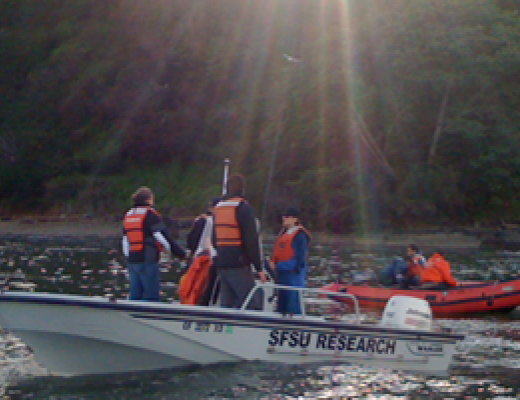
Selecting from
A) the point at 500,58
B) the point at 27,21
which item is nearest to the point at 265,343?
the point at 500,58

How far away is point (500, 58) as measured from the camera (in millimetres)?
42281

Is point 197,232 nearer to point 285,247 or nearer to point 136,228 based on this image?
point 136,228

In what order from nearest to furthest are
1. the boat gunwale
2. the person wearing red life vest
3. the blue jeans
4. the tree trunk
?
the boat gunwale → the blue jeans → the person wearing red life vest → the tree trunk

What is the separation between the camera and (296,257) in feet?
34.7

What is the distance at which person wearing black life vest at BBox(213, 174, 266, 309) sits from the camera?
30.4 feet

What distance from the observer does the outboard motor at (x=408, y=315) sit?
32.6 feet

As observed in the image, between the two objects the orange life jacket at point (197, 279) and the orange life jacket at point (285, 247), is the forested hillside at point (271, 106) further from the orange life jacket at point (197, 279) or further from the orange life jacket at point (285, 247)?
the orange life jacket at point (197, 279)

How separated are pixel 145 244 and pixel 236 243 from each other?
1173 millimetres

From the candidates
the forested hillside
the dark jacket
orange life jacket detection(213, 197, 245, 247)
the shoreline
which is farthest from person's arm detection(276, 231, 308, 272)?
the forested hillside

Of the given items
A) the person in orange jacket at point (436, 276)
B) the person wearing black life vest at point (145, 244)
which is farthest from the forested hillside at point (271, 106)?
the person wearing black life vest at point (145, 244)

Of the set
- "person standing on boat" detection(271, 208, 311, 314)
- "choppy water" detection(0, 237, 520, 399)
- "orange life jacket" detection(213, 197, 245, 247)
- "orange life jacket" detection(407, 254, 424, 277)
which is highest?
"orange life jacket" detection(213, 197, 245, 247)

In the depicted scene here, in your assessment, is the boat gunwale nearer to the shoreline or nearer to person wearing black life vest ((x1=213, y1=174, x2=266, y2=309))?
person wearing black life vest ((x1=213, y1=174, x2=266, y2=309))

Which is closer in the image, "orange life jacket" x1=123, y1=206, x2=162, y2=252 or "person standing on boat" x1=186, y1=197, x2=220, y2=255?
"orange life jacket" x1=123, y1=206, x2=162, y2=252

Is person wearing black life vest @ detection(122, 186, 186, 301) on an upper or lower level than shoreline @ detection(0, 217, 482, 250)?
upper
